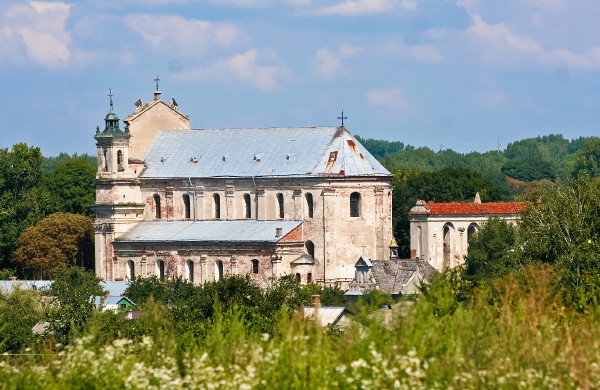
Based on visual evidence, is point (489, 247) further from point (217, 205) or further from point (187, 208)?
point (187, 208)

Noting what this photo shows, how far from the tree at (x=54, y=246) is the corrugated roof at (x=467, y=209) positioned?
54.4ft

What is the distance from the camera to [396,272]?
72.0 m

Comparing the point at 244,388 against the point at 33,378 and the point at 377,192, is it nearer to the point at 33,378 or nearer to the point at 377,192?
the point at 33,378

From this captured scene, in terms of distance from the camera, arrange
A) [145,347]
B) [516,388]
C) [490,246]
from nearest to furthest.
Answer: [516,388]
[145,347]
[490,246]

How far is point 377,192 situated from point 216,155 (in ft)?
29.3

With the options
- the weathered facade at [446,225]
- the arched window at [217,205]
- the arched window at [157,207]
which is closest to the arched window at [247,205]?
the arched window at [217,205]

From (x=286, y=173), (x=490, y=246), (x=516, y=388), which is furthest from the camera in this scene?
(x=286, y=173)

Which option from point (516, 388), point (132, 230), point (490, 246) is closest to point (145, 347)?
point (516, 388)

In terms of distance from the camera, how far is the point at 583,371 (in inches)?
786

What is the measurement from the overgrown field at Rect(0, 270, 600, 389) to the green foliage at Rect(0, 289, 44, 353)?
17279 millimetres

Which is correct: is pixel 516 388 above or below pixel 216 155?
below

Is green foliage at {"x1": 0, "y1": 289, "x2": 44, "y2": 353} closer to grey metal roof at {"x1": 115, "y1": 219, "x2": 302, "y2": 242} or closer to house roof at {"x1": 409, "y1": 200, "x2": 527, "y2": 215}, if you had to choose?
grey metal roof at {"x1": 115, "y1": 219, "x2": 302, "y2": 242}

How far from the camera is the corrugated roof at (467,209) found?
81.0m

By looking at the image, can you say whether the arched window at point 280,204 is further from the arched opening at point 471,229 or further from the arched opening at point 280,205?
the arched opening at point 471,229
